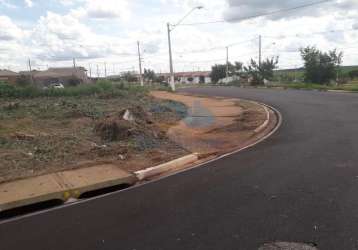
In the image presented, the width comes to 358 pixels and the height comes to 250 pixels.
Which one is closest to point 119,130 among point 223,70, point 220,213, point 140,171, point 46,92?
point 140,171

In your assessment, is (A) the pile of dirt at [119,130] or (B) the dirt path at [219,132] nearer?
(B) the dirt path at [219,132]

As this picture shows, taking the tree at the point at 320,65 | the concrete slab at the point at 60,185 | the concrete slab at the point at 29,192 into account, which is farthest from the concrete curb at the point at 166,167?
the tree at the point at 320,65

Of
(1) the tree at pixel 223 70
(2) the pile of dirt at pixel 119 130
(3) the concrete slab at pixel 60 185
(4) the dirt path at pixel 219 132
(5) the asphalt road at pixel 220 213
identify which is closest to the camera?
(5) the asphalt road at pixel 220 213

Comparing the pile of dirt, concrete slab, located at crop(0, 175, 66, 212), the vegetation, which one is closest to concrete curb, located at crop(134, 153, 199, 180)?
concrete slab, located at crop(0, 175, 66, 212)

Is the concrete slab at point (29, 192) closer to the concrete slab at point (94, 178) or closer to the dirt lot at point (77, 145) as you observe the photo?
the concrete slab at point (94, 178)

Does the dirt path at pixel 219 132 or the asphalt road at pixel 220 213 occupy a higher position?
the asphalt road at pixel 220 213

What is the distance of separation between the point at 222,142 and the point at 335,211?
22.1ft

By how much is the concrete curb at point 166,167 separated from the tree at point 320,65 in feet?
141

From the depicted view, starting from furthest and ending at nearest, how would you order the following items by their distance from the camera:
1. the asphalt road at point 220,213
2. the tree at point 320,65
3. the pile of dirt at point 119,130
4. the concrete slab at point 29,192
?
the tree at point 320,65, the pile of dirt at point 119,130, the concrete slab at point 29,192, the asphalt road at point 220,213

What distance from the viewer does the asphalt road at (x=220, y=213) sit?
16.2 ft

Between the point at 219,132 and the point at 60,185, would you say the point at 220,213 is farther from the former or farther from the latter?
the point at 219,132

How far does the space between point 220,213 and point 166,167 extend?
347 centimetres

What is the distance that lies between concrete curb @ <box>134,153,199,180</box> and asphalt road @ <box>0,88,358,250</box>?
66 centimetres

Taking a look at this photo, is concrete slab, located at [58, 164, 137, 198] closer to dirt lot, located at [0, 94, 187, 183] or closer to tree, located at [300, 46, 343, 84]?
dirt lot, located at [0, 94, 187, 183]
